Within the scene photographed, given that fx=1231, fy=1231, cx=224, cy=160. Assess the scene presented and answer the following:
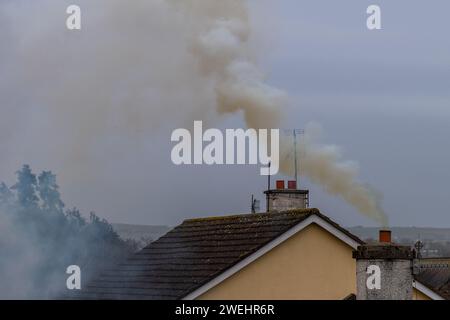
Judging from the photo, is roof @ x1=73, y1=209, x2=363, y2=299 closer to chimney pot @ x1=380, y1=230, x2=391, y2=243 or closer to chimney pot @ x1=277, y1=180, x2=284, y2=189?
chimney pot @ x1=277, y1=180, x2=284, y2=189

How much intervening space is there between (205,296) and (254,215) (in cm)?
328

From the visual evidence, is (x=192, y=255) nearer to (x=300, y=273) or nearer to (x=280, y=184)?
(x=300, y=273)

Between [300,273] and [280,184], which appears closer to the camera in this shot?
[300,273]

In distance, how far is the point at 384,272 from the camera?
23.8 metres

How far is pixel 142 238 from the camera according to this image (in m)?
57.6

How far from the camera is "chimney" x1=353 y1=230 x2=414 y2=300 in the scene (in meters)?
23.7

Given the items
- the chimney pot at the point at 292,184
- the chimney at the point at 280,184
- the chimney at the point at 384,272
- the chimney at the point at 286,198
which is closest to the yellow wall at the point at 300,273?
the chimney at the point at 286,198

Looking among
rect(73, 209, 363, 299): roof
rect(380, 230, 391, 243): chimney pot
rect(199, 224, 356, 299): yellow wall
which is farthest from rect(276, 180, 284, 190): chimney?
rect(380, 230, 391, 243): chimney pot

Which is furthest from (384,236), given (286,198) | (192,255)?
(286,198)

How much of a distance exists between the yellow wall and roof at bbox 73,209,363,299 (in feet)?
1.09

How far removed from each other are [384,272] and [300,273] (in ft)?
12.3
